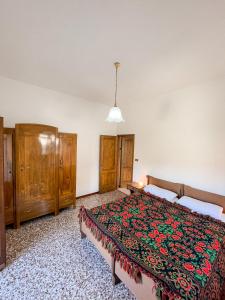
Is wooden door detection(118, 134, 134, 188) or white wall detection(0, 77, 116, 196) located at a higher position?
white wall detection(0, 77, 116, 196)

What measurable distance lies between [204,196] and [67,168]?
2.93 metres

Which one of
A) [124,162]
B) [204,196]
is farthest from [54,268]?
[124,162]

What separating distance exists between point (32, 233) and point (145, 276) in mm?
2134

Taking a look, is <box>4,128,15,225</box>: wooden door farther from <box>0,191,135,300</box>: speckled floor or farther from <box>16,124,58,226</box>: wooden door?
<box>0,191,135,300</box>: speckled floor

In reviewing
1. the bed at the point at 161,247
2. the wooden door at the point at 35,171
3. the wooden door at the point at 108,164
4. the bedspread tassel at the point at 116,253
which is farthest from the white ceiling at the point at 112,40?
the bedspread tassel at the point at 116,253

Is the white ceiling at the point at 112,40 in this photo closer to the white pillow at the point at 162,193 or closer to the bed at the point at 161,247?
the white pillow at the point at 162,193

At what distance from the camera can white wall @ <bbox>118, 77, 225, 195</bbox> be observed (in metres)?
2.69

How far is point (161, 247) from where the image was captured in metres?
1.69

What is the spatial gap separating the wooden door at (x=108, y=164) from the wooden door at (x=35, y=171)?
1.70m

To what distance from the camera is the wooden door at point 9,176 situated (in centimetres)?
253

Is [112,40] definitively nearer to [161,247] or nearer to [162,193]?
[161,247]

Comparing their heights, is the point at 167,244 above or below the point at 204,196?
below

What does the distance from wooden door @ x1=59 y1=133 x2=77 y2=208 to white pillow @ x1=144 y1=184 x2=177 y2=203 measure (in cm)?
180

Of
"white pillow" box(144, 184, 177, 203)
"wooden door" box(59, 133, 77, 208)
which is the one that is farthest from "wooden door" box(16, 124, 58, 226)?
"white pillow" box(144, 184, 177, 203)
